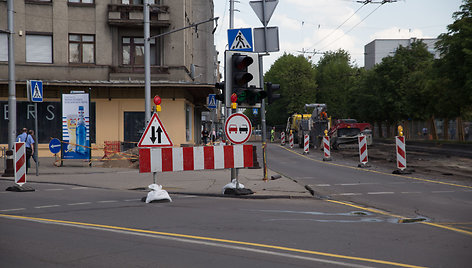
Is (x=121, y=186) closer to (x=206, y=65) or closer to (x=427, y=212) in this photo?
(x=427, y=212)

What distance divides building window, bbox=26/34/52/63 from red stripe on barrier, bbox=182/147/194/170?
65.2 feet

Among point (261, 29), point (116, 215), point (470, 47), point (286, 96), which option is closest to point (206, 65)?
point (286, 96)

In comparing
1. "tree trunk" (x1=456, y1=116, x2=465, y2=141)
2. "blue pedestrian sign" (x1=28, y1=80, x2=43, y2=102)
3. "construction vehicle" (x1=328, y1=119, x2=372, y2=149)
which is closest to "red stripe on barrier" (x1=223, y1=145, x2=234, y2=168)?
"blue pedestrian sign" (x1=28, y1=80, x2=43, y2=102)

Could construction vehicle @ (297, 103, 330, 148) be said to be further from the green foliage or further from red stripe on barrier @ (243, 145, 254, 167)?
red stripe on barrier @ (243, 145, 254, 167)

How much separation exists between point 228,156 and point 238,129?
68cm

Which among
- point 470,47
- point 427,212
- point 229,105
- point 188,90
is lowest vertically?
point 427,212

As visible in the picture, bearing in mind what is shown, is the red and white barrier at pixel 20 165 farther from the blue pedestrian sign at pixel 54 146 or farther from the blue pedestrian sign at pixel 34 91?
the blue pedestrian sign at pixel 54 146

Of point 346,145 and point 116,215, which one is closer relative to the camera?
point 116,215

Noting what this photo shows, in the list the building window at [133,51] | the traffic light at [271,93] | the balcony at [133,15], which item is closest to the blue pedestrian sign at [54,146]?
the traffic light at [271,93]

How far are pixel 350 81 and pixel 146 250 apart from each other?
81178 mm

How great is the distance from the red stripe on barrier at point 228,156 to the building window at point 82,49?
64.8 feet

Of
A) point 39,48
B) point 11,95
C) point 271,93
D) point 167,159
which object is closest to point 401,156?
point 271,93

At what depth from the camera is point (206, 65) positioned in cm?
5781

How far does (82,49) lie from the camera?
28938 millimetres
